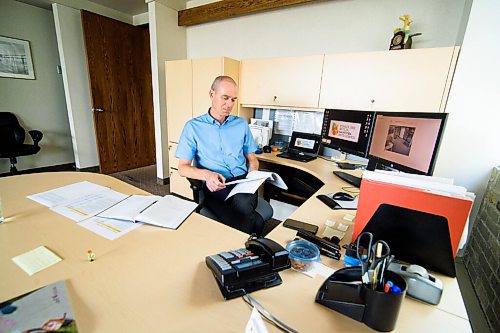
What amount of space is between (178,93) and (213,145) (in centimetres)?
149

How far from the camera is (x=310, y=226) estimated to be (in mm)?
980

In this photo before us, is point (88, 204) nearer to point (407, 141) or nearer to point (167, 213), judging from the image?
point (167, 213)

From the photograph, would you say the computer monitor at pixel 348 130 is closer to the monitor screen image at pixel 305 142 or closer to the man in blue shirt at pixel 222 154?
the monitor screen image at pixel 305 142

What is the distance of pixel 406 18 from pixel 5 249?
278 centimetres

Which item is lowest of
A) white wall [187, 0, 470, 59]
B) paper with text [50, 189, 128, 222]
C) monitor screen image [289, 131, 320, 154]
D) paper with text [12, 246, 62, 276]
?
paper with text [12, 246, 62, 276]

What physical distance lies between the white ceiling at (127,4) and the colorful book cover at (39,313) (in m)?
3.53

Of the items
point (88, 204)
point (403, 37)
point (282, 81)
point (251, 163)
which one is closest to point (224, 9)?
point (282, 81)

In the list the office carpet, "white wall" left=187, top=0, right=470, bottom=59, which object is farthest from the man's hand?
the office carpet

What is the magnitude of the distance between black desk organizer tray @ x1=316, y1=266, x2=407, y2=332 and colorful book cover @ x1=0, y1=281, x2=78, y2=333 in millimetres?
598

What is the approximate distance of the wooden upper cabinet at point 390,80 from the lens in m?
1.72

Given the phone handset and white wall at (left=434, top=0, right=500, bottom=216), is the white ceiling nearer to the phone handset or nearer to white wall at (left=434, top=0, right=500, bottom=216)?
white wall at (left=434, top=0, right=500, bottom=216)

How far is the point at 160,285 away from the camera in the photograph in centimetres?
64

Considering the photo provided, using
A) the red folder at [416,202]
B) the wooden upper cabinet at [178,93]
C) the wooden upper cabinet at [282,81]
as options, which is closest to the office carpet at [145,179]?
the wooden upper cabinet at [178,93]

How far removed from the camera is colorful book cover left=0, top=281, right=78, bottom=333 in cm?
48
